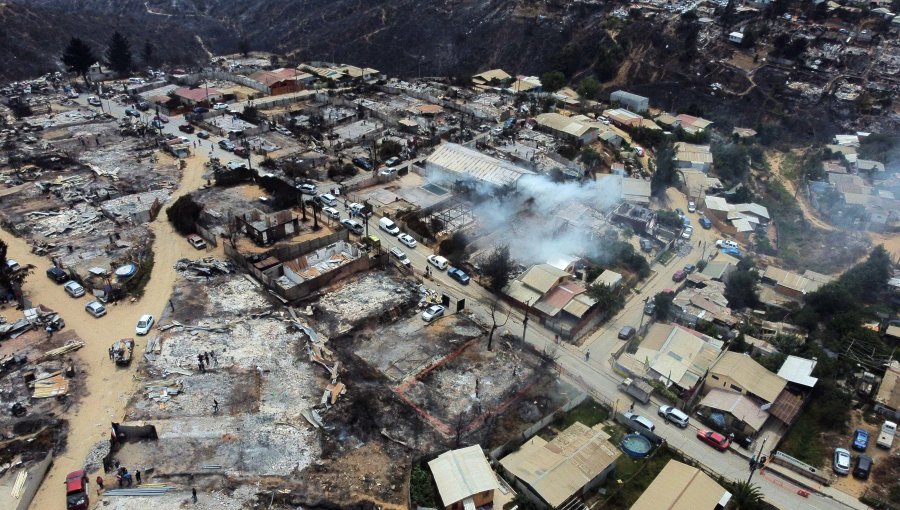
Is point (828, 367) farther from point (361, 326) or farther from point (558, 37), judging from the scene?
point (558, 37)

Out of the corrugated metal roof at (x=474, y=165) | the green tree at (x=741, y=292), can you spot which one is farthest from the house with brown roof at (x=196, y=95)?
the green tree at (x=741, y=292)

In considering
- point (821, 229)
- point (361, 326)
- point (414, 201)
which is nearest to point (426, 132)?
point (414, 201)

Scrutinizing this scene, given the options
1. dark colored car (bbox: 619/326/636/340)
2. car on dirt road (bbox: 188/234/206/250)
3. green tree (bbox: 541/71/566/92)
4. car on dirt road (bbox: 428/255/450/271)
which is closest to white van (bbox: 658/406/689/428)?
dark colored car (bbox: 619/326/636/340)

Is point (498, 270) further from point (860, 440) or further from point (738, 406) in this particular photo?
point (860, 440)

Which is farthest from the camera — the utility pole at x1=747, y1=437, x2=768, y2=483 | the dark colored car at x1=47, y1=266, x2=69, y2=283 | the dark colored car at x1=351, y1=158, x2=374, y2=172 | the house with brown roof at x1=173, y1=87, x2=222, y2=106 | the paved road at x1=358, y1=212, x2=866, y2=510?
the house with brown roof at x1=173, y1=87, x2=222, y2=106

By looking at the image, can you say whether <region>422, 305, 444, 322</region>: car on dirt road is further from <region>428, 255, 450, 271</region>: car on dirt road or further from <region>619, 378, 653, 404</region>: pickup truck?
<region>619, 378, 653, 404</region>: pickup truck

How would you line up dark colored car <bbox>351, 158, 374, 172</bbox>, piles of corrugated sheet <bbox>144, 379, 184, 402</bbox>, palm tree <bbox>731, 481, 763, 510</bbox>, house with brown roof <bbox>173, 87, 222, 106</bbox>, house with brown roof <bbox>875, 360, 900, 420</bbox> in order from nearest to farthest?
palm tree <bbox>731, 481, 763, 510</bbox>, piles of corrugated sheet <bbox>144, 379, 184, 402</bbox>, house with brown roof <bbox>875, 360, 900, 420</bbox>, dark colored car <bbox>351, 158, 374, 172</bbox>, house with brown roof <bbox>173, 87, 222, 106</bbox>

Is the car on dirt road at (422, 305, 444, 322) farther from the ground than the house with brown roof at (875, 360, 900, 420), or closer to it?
farther from the ground

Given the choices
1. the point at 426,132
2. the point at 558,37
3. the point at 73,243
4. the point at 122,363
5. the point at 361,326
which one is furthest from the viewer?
the point at 558,37
